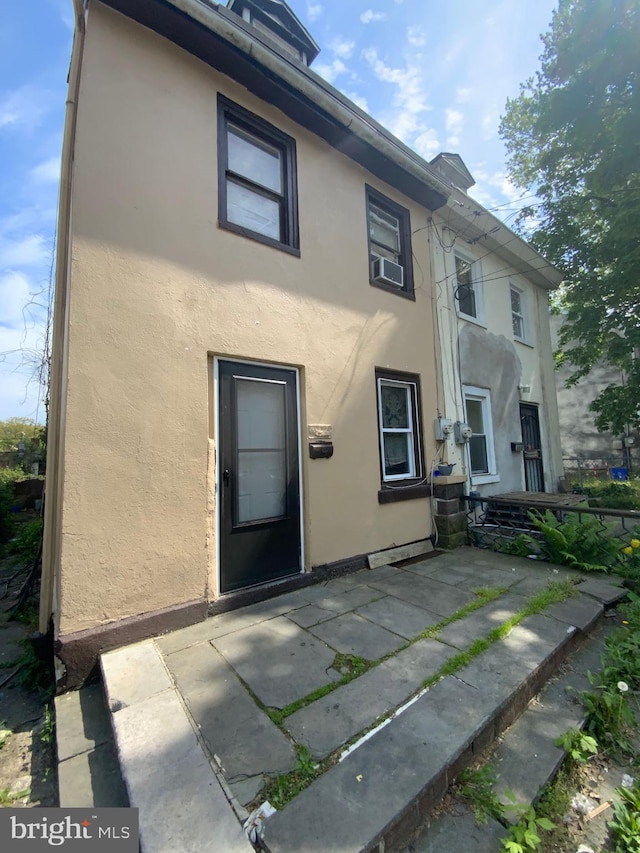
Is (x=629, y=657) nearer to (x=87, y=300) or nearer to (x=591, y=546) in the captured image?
(x=591, y=546)

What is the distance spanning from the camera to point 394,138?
4.93 metres

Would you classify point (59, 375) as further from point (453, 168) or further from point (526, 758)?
point (453, 168)

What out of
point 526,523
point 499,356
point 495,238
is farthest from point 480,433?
point 495,238

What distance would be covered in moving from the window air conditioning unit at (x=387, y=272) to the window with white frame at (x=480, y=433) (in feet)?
7.49

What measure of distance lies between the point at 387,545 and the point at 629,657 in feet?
A: 7.67

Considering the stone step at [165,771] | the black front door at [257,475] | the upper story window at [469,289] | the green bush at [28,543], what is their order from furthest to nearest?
the upper story window at [469,289] < the green bush at [28,543] < the black front door at [257,475] < the stone step at [165,771]

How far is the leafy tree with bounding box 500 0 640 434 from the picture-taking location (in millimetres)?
6594

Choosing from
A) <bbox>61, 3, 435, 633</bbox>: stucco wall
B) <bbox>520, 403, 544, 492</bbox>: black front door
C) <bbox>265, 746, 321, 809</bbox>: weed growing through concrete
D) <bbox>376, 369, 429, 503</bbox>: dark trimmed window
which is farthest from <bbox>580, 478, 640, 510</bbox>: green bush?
<bbox>265, 746, 321, 809</bbox>: weed growing through concrete

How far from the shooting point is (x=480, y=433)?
21.3ft

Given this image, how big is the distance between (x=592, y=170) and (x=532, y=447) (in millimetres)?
5873

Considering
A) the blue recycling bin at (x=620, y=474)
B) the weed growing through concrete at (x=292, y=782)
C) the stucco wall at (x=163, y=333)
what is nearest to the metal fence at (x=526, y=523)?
the stucco wall at (x=163, y=333)

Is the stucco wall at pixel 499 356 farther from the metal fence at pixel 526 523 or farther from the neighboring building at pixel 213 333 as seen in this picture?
the neighboring building at pixel 213 333

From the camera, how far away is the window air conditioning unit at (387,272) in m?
4.87

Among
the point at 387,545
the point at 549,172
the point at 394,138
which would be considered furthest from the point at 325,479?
the point at 549,172
